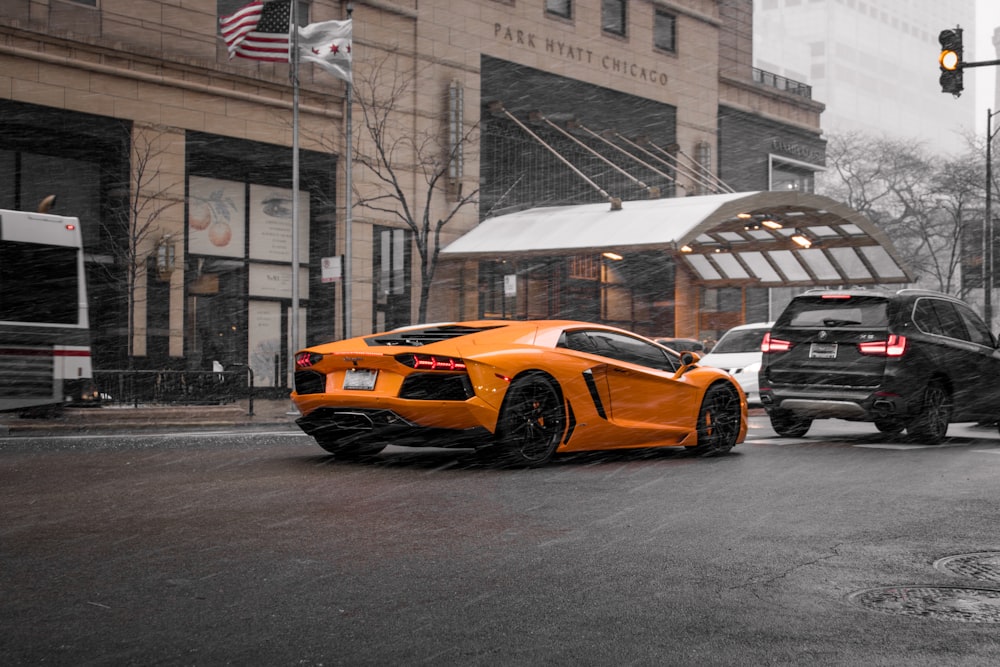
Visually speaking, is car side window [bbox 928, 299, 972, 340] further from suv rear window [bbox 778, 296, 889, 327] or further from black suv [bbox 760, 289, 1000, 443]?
suv rear window [bbox 778, 296, 889, 327]

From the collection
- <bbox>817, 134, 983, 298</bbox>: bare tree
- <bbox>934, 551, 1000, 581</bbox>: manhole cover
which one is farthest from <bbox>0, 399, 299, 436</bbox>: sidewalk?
<bbox>817, 134, 983, 298</bbox>: bare tree

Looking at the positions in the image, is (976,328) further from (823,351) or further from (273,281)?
(273,281)

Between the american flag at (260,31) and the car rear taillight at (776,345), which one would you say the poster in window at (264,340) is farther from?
the car rear taillight at (776,345)

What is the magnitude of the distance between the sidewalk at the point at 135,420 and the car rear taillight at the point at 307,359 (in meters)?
6.62

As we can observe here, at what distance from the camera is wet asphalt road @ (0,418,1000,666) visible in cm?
460

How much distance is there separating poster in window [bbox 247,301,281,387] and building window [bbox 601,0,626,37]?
1595 centimetres

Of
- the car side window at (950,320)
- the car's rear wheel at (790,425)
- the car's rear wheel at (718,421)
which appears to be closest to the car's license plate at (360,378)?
the car's rear wheel at (718,421)

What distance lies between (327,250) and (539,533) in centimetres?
2448

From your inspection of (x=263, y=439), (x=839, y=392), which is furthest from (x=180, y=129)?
(x=839, y=392)

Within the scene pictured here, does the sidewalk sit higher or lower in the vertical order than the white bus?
lower

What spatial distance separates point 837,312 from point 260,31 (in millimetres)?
15669

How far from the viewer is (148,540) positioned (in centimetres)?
675

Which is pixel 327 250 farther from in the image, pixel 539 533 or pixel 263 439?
pixel 539 533

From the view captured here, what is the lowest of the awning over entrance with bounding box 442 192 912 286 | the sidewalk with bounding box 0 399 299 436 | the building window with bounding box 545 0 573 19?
the sidewalk with bounding box 0 399 299 436
